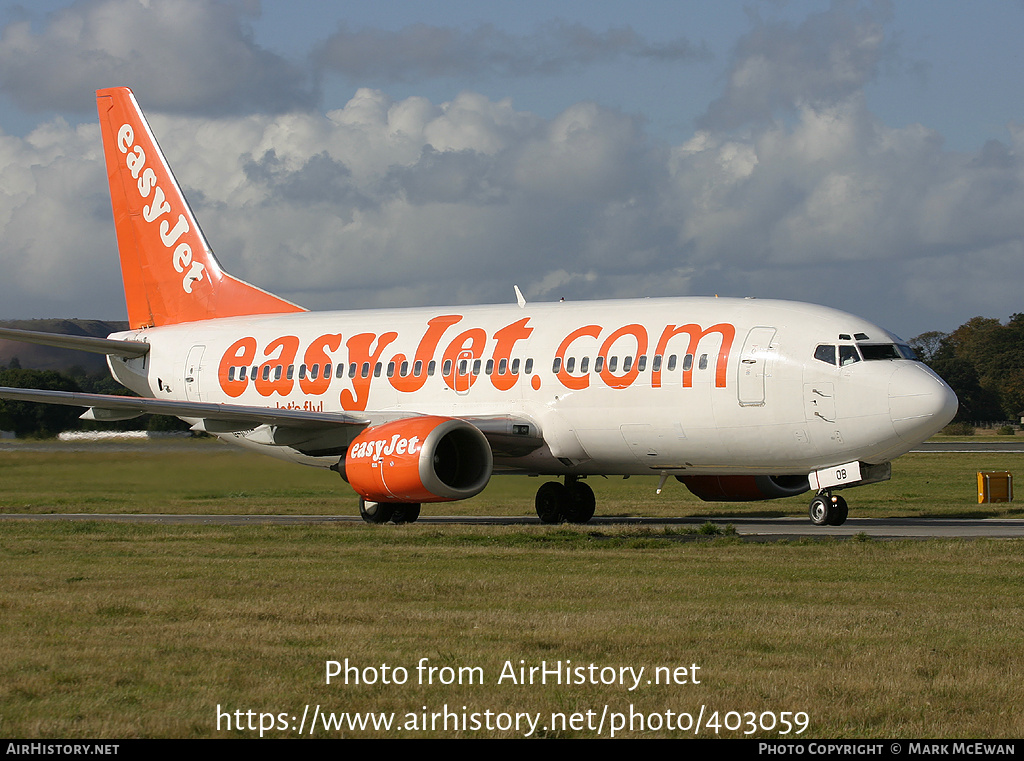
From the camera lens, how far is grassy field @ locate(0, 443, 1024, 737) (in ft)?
25.8

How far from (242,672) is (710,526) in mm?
12474

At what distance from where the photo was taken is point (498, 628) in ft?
35.7

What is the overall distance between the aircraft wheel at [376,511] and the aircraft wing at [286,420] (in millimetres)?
1336

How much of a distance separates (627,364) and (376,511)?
555 cm

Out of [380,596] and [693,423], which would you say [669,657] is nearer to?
[380,596]

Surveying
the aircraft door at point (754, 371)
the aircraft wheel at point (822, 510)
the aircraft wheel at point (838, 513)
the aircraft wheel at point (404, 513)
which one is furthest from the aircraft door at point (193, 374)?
the aircraft wheel at point (838, 513)

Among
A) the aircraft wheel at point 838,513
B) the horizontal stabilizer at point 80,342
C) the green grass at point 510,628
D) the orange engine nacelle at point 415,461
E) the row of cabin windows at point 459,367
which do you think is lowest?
the green grass at point 510,628

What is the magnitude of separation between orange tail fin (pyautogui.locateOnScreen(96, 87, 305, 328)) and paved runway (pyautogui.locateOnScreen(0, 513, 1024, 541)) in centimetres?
637

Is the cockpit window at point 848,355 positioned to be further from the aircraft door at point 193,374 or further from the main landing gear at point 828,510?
the aircraft door at point 193,374

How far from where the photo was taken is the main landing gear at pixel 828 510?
22.1m

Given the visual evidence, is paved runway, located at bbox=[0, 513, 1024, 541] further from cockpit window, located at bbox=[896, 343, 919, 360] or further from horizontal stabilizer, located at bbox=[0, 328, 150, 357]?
horizontal stabilizer, located at bbox=[0, 328, 150, 357]

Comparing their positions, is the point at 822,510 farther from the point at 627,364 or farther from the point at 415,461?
the point at 415,461
